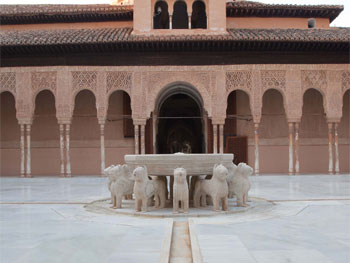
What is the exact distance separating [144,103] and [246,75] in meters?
4.28

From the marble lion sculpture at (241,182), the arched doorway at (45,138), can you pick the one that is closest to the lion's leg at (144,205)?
the marble lion sculpture at (241,182)

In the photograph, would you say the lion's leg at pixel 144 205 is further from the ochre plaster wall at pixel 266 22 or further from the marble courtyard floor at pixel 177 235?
the ochre plaster wall at pixel 266 22

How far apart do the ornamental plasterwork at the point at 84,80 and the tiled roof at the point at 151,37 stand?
4.18 ft

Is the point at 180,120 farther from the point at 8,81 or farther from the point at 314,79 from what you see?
the point at 8,81

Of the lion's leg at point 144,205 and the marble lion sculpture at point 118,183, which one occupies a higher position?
the marble lion sculpture at point 118,183

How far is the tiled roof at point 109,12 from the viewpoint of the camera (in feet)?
65.2

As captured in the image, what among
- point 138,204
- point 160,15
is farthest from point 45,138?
point 138,204

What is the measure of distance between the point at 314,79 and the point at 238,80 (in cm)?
311

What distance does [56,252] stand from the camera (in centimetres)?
419

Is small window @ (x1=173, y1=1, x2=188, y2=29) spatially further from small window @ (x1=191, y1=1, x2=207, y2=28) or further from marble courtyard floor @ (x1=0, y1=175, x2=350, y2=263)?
marble courtyard floor @ (x1=0, y1=175, x2=350, y2=263)

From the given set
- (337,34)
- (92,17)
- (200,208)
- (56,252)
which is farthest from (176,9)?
(56,252)

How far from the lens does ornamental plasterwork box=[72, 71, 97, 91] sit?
17172 millimetres

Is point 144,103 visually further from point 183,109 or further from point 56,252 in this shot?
point 56,252

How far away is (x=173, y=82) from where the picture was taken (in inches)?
685
